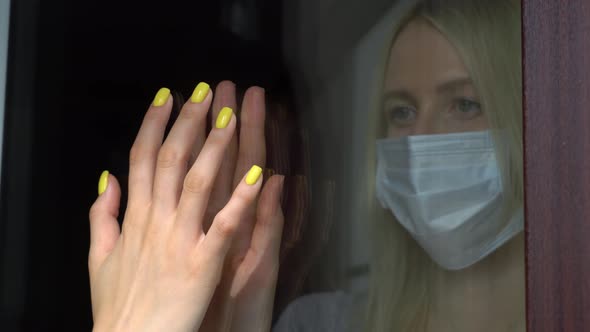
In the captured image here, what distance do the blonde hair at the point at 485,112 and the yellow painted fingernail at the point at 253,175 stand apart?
15cm

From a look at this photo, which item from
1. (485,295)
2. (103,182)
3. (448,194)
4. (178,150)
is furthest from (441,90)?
(103,182)

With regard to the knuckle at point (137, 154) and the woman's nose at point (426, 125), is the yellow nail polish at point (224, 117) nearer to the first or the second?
the knuckle at point (137, 154)

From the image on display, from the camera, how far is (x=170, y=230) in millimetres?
975

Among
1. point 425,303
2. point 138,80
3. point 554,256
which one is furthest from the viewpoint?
point 138,80

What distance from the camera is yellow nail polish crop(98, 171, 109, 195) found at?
1065 millimetres

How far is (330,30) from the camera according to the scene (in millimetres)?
993

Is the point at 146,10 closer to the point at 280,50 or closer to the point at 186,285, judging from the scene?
the point at 280,50

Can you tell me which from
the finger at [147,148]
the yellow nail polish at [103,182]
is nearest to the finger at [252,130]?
the finger at [147,148]

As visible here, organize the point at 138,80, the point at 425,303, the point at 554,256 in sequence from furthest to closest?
the point at 138,80
the point at 425,303
the point at 554,256

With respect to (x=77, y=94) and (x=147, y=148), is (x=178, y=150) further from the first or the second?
(x=77, y=94)

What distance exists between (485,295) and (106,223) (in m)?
0.55

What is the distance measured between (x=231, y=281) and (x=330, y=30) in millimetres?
384

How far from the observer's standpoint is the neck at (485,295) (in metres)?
0.82

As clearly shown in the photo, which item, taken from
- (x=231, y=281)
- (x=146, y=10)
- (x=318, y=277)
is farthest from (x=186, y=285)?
(x=146, y=10)
